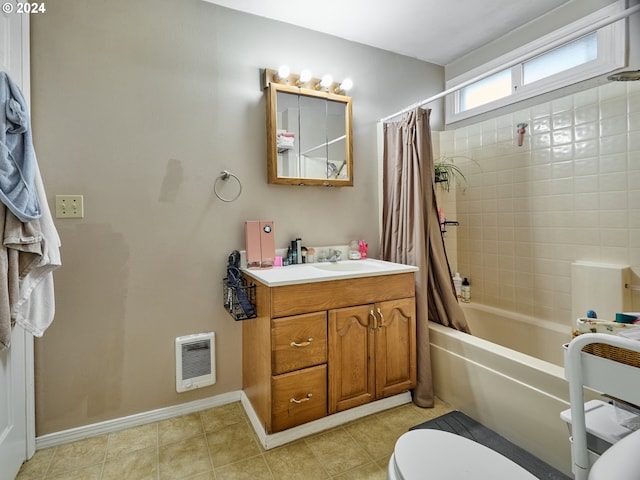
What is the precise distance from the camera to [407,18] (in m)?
2.19

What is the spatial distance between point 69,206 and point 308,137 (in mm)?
1392

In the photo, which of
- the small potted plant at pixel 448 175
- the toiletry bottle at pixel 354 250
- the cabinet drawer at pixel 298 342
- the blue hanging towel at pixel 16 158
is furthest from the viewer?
the small potted plant at pixel 448 175

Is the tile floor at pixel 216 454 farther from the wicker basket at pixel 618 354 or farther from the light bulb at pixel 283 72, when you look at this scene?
the light bulb at pixel 283 72

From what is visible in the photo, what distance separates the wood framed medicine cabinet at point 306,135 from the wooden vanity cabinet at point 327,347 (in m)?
0.79

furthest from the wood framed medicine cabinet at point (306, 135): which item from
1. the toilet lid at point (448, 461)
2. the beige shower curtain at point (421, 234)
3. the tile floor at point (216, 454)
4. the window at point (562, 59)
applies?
the toilet lid at point (448, 461)

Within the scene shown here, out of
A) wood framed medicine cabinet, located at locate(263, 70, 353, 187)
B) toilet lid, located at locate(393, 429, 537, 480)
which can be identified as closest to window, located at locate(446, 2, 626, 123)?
wood framed medicine cabinet, located at locate(263, 70, 353, 187)

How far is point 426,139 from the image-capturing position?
212 centimetres

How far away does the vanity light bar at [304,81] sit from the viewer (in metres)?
2.06

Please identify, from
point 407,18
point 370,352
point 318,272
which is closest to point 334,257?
point 318,272

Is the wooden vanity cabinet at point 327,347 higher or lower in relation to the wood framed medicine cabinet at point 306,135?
lower

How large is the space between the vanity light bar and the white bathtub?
1.72 m

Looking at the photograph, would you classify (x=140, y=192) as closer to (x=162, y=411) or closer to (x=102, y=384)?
(x=102, y=384)

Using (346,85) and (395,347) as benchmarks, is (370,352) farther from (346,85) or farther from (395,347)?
(346,85)

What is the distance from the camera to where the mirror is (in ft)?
6.79
